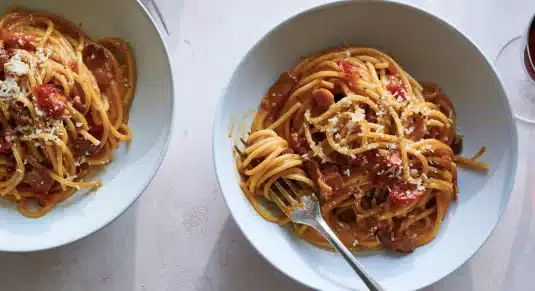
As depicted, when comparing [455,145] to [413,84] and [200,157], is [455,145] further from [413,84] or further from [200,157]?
[200,157]

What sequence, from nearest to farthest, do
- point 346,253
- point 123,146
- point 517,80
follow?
1. point 346,253
2. point 123,146
3. point 517,80

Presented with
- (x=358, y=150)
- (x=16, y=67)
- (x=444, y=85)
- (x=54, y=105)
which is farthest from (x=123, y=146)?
(x=444, y=85)

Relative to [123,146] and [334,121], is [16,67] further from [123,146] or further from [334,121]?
[334,121]

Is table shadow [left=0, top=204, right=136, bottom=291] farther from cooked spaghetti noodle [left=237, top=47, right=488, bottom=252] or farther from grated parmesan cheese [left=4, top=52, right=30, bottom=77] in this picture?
grated parmesan cheese [left=4, top=52, right=30, bottom=77]

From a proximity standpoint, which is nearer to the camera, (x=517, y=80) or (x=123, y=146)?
(x=123, y=146)

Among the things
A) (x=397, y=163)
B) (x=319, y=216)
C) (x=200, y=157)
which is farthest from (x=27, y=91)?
(x=397, y=163)

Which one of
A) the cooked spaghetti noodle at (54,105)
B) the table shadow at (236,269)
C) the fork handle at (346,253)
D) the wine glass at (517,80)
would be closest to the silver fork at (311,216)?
the fork handle at (346,253)
